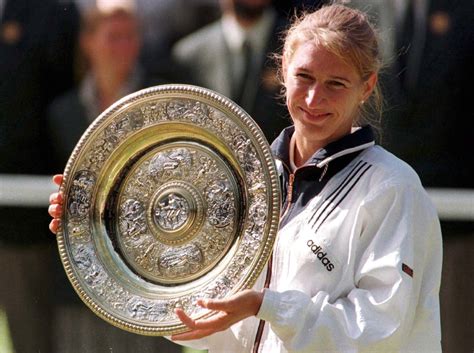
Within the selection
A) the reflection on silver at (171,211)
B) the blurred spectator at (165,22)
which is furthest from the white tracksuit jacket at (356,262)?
the blurred spectator at (165,22)

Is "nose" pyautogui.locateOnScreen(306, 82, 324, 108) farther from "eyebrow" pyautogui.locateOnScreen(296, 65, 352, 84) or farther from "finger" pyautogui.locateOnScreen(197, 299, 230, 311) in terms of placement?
"finger" pyautogui.locateOnScreen(197, 299, 230, 311)

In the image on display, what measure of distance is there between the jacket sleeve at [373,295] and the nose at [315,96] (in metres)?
0.23

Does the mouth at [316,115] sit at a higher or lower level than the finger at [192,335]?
higher

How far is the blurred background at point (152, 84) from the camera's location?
15.5 feet

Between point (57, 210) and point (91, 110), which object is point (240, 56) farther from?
point (57, 210)

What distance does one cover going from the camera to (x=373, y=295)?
2.70 metres

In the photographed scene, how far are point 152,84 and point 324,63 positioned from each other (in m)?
2.17

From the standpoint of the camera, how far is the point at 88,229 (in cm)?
304

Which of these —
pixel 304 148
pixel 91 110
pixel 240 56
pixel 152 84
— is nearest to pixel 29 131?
pixel 91 110

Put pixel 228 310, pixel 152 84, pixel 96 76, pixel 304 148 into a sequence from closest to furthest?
pixel 228 310
pixel 304 148
pixel 152 84
pixel 96 76

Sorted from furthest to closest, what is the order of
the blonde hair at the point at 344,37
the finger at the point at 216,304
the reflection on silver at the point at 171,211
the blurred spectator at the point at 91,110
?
the blurred spectator at the point at 91,110 < the reflection on silver at the point at 171,211 < the blonde hair at the point at 344,37 < the finger at the point at 216,304

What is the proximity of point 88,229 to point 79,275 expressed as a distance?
0.38 ft

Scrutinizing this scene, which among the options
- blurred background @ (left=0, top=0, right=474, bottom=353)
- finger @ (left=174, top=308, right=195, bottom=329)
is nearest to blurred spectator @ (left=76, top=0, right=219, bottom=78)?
blurred background @ (left=0, top=0, right=474, bottom=353)

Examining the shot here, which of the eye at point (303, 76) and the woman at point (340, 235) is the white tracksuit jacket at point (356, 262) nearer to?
the woman at point (340, 235)
